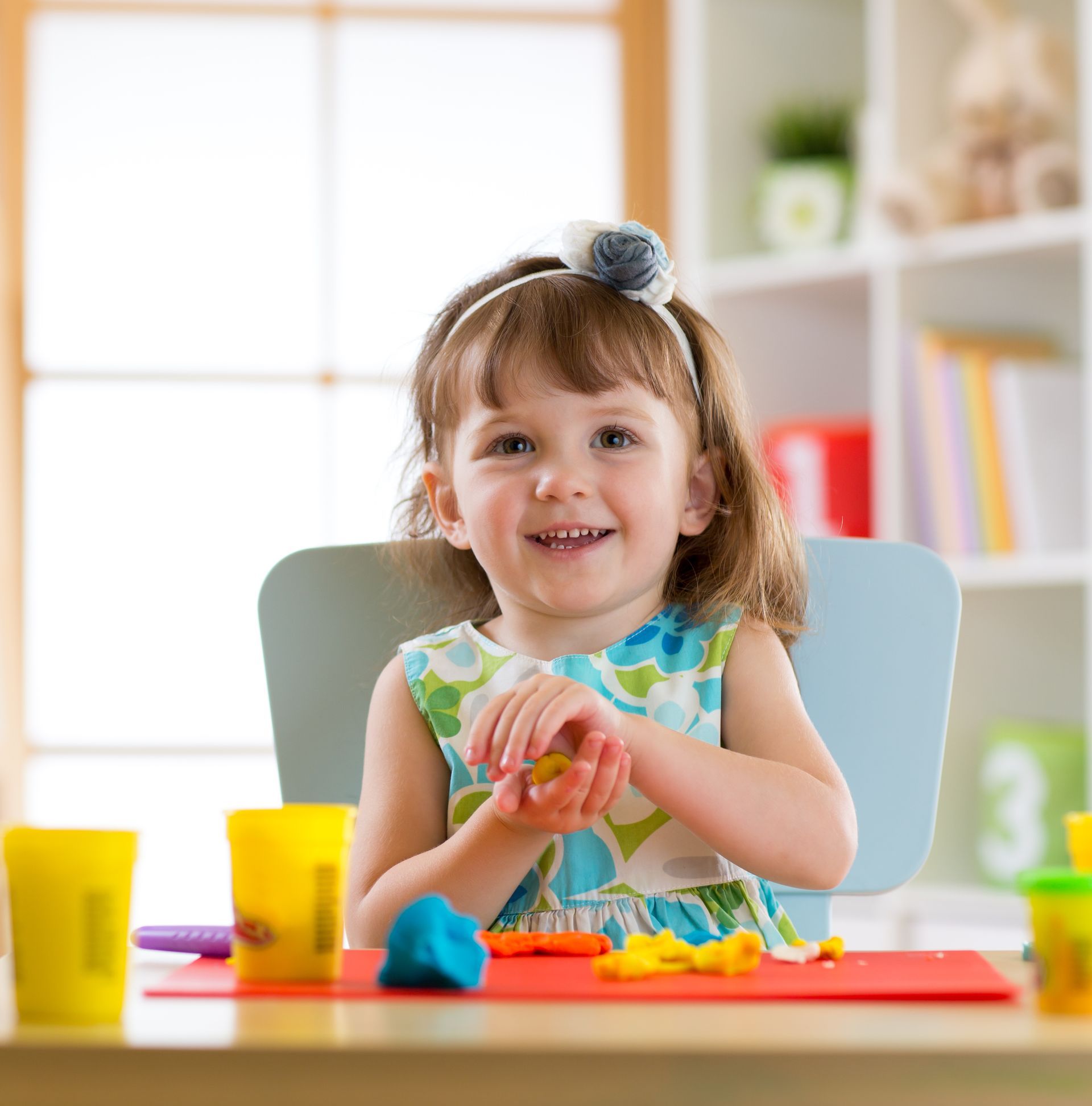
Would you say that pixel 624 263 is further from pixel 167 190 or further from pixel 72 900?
pixel 167 190

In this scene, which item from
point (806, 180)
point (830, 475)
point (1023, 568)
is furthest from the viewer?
point (806, 180)

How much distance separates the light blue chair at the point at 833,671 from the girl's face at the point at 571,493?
0.17m

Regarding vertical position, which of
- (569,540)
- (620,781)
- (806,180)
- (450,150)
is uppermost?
(450,150)

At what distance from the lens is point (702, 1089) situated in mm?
516

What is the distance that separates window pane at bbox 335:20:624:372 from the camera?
2955mm

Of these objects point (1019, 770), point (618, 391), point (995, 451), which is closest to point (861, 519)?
point (995, 451)

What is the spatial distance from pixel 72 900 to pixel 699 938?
1.35ft

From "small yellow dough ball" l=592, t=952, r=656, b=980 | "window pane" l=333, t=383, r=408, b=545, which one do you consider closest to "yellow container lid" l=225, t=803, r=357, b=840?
"small yellow dough ball" l=592, t=952, r=656, b=980

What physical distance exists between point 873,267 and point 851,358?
0.36 meters

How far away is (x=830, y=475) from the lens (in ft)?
8.11

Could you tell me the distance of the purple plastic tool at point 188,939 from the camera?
2.72 ft

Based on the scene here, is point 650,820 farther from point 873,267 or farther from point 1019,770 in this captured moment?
point 873,267

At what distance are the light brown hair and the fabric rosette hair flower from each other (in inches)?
0.5

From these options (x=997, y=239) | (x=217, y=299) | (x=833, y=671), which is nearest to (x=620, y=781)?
(x=833, y=671)
